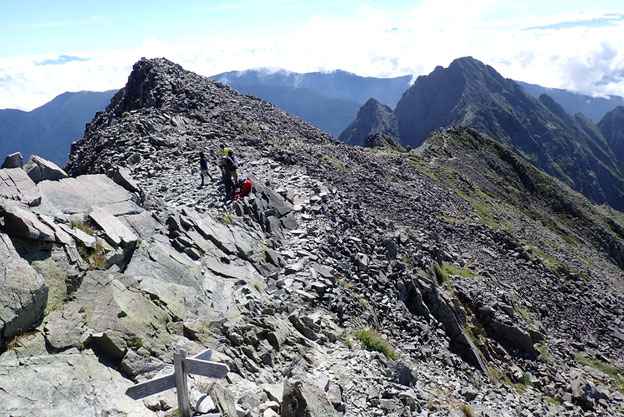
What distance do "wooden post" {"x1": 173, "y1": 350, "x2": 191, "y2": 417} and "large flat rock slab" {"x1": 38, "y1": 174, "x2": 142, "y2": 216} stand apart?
923 centimetres

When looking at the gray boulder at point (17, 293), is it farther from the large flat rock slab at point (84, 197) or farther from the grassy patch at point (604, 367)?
the grassy patch at point (604, 367)

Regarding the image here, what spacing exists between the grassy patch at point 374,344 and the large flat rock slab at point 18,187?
548 inches

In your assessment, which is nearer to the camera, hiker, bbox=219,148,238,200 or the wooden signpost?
the wooden signpost

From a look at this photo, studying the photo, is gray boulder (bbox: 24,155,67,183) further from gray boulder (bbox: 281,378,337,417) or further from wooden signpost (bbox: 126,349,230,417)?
gray boulder (bbox: 281,378,337,417)

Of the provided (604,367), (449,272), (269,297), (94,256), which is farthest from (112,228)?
(604,367)

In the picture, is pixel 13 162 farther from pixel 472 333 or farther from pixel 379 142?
pixel 379 142

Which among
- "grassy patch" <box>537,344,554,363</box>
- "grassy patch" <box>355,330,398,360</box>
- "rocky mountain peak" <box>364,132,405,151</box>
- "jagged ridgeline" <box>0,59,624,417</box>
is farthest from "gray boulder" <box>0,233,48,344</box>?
"rocky mountain peak" <box>364,132,405,151</box>

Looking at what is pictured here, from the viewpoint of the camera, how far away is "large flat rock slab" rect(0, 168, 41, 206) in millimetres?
14311

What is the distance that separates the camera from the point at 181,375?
8.94m

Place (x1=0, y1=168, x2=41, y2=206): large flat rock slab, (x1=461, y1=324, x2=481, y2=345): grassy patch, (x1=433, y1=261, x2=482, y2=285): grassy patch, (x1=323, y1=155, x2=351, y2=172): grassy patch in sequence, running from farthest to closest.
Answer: (x1=323, y1=155, x2=351, y2=172): grassy patch < (x1=433, y1=261, x2=482, y2=285): grassy patch < (x1=461, y1=324, x2=481, y2=345): grassy patch < (x1=0, y1=168, x2=41, y2=206): large flat rock slab

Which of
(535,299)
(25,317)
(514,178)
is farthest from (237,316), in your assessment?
(514,178)

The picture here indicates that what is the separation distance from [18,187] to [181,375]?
1080 centimetres

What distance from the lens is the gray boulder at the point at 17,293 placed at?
963 cm

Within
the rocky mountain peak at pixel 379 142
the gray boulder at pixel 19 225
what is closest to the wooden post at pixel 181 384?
the gray boulder at pixel 19 225
